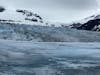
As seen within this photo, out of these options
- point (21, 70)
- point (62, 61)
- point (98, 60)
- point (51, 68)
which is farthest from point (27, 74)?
point (98, 60)

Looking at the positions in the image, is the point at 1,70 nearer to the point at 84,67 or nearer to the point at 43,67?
the point at 43,67

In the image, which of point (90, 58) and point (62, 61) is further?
point (90, 58)

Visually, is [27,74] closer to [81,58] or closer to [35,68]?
[35,68]

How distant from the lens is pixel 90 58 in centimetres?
3709

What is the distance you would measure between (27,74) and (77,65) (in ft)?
20.8

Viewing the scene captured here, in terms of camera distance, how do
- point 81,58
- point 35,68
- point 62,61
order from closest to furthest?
1. point 35,68
2. point 62,61
3. point 81,58

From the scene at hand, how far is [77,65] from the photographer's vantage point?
3147 centimetres

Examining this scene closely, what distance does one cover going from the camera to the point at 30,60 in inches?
1316

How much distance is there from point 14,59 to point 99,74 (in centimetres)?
862

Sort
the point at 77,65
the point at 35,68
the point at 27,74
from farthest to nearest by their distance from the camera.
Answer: the point at 77,65
the point at 35,68
the point at 27,74

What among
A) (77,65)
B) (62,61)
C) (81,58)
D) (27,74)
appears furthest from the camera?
(81,58)

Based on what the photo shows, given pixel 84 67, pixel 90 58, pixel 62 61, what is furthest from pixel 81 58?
pixel 84 67

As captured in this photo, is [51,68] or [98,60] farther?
[98,60]

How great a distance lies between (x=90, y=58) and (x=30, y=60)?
6.45m
